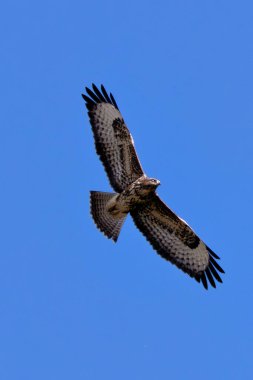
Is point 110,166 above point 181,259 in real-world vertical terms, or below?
above

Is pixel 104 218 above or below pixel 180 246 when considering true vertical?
above

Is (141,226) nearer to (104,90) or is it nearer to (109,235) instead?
(109,235)

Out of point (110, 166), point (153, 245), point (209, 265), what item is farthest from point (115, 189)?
point (209, 265)

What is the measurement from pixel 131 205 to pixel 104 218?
0.52 m

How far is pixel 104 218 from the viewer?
486 inches

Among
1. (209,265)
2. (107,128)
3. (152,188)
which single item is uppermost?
(107,128)

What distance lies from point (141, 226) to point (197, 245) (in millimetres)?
912

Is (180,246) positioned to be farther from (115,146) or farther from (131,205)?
(115,146)

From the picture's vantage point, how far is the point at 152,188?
463 inches

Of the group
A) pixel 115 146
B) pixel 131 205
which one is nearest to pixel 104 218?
pixel 131 205

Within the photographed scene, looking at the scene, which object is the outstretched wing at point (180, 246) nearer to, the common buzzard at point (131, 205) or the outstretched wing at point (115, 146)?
the common buzzard at point (131, 205)

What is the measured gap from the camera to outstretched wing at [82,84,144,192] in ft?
39.8

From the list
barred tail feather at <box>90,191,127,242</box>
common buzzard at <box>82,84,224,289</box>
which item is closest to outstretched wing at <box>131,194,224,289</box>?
common buzzard at <box>82,84,224,289</box>

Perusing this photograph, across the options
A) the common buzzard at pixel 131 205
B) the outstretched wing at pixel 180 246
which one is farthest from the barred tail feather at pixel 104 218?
the outstretched wing at pixel 180 246
